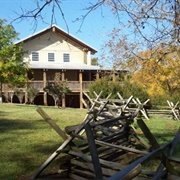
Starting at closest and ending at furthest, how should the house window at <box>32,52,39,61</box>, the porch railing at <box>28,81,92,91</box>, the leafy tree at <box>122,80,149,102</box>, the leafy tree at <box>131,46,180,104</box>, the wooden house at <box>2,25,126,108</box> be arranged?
the leafy tree at <box>131,46,180,104</box>
the leafy tree at <box>122,80,149,102</box>
the porch railing at <box>28,81,92,91</box>
the wooden house at <box>2,25,126,108</box>
the house window at <box>32,52,39,61</box>

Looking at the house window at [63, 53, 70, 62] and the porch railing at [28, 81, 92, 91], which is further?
the house window at [63, 53, 70, 62]

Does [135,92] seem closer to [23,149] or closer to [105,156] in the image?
[23,149]

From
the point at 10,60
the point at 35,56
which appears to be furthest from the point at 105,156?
the point at 35,56

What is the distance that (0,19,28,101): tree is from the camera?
2395 cm

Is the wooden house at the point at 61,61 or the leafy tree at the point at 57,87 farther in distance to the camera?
the wooden house at the point at 61,61

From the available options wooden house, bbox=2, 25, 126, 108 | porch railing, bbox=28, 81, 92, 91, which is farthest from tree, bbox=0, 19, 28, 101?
wooden house, bbox=2, 25, 126, 108

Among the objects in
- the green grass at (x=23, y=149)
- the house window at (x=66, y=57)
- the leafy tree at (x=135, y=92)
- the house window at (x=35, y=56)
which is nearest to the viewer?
the green grass at (x=23, y=149)

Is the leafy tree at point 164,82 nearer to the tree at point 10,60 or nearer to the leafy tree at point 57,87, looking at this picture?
the leafy tree at point 57,87

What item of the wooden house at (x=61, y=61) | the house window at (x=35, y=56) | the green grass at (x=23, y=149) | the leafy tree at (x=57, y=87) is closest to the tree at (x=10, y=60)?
the leafy tree at (x=57, y=87)

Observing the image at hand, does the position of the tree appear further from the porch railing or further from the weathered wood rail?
the weathered wood rail

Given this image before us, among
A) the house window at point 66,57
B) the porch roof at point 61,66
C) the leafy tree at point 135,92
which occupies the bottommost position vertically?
Answer: the leafy tree at point 135,92

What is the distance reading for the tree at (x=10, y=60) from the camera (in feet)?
78.6

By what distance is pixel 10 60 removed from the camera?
24.7 m

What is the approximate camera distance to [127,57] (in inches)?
379
